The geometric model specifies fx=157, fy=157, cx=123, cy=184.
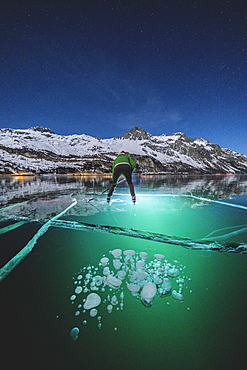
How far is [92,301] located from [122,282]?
0.43 m

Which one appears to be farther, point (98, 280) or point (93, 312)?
point (98, 280)

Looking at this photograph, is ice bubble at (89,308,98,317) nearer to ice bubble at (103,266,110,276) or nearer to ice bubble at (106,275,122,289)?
ice bubble at (106,275,122,289)

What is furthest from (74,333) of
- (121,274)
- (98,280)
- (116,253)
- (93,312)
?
(116,253)

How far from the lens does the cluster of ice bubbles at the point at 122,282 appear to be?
1703mm

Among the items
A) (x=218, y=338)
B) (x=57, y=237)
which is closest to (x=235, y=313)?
(x=218, y=338)

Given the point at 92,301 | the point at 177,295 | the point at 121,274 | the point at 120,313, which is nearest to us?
the point at 120,313

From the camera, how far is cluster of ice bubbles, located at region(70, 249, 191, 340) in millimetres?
1703

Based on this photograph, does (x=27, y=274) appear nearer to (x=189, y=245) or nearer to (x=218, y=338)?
(x=218, y=338)

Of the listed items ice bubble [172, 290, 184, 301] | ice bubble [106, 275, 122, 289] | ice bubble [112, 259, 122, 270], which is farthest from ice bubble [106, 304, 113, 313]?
ice bubble [172, 290, 184, 301]

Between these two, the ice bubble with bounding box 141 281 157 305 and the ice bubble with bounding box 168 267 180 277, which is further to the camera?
the ice bubble with bounding box 168 267 180 277

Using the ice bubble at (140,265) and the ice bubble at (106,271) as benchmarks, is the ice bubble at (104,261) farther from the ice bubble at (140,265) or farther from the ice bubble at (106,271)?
the ice bubble at (140,265)

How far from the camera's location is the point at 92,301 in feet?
5.63

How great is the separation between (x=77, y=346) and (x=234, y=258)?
2538 mm

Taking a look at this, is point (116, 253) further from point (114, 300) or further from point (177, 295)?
point (177, 295)
